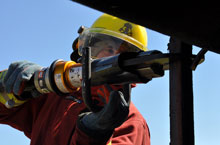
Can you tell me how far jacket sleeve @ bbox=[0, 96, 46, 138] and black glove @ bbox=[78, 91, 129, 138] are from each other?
1.40 meters

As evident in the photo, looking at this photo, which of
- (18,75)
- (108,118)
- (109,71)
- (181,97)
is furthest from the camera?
(18,75)

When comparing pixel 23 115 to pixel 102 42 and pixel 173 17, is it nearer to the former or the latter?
pixel 102 42

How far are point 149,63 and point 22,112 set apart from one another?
8.24 ft

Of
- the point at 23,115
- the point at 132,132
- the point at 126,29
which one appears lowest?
the point at 132,132

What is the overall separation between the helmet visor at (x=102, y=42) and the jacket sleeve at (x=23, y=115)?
0.90m

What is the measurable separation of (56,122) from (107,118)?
1344 mm

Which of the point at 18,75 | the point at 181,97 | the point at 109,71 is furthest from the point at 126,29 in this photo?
the point at 181,97

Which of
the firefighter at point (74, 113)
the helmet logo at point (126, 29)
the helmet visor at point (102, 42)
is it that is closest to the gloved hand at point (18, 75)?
the firefighter at point (74, 113)

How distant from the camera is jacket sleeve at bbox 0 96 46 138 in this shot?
3.62 meters

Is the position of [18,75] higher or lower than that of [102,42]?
lower

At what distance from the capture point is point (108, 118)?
2.05 m

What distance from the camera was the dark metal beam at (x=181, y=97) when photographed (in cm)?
119

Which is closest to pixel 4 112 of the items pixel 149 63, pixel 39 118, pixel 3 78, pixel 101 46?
pixel 39 118

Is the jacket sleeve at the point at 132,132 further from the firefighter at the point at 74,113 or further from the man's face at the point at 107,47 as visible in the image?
the man's face at the point at 107,47
